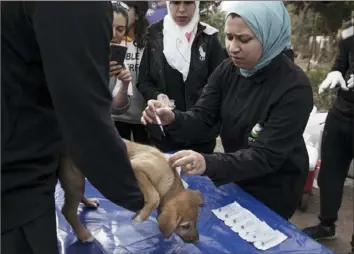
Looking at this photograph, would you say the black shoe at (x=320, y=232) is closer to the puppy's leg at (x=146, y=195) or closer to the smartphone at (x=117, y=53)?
the smartphone at (x=117, y=53)

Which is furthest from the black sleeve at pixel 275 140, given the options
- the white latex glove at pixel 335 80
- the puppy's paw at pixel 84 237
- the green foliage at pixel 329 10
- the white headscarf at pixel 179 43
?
the green foliage at pixel 329 10

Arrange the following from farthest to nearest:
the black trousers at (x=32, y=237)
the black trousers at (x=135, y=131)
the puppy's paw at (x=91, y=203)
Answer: the black trousers at (x=135, y=131) < the puppy's paw at (x=91, y=203) < the black trousers at (x=32, y=237)

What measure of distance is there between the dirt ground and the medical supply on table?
1.44 metres

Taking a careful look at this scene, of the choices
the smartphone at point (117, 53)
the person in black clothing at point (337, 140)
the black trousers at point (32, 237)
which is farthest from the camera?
the person in black clothing at point (337, 140)

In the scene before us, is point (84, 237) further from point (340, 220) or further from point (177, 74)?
point (340, 220)

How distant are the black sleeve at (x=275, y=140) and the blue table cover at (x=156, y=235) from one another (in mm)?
163

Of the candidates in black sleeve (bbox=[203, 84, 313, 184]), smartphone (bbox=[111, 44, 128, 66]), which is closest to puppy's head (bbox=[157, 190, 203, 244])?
black sleeve (bbox=[203, 84, 313, 184])

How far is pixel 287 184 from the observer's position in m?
1.73

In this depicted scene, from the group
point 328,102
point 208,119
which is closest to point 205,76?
point 208,119

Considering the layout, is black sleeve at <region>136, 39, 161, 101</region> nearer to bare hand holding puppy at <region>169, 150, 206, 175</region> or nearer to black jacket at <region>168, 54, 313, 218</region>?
black jacket at <region>168, 54, 313, 218</region>

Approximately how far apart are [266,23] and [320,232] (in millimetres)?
1734

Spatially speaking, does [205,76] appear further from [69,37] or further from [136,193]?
[69,37]

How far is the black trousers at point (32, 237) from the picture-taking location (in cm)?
99

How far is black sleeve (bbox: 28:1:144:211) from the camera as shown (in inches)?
30.7
